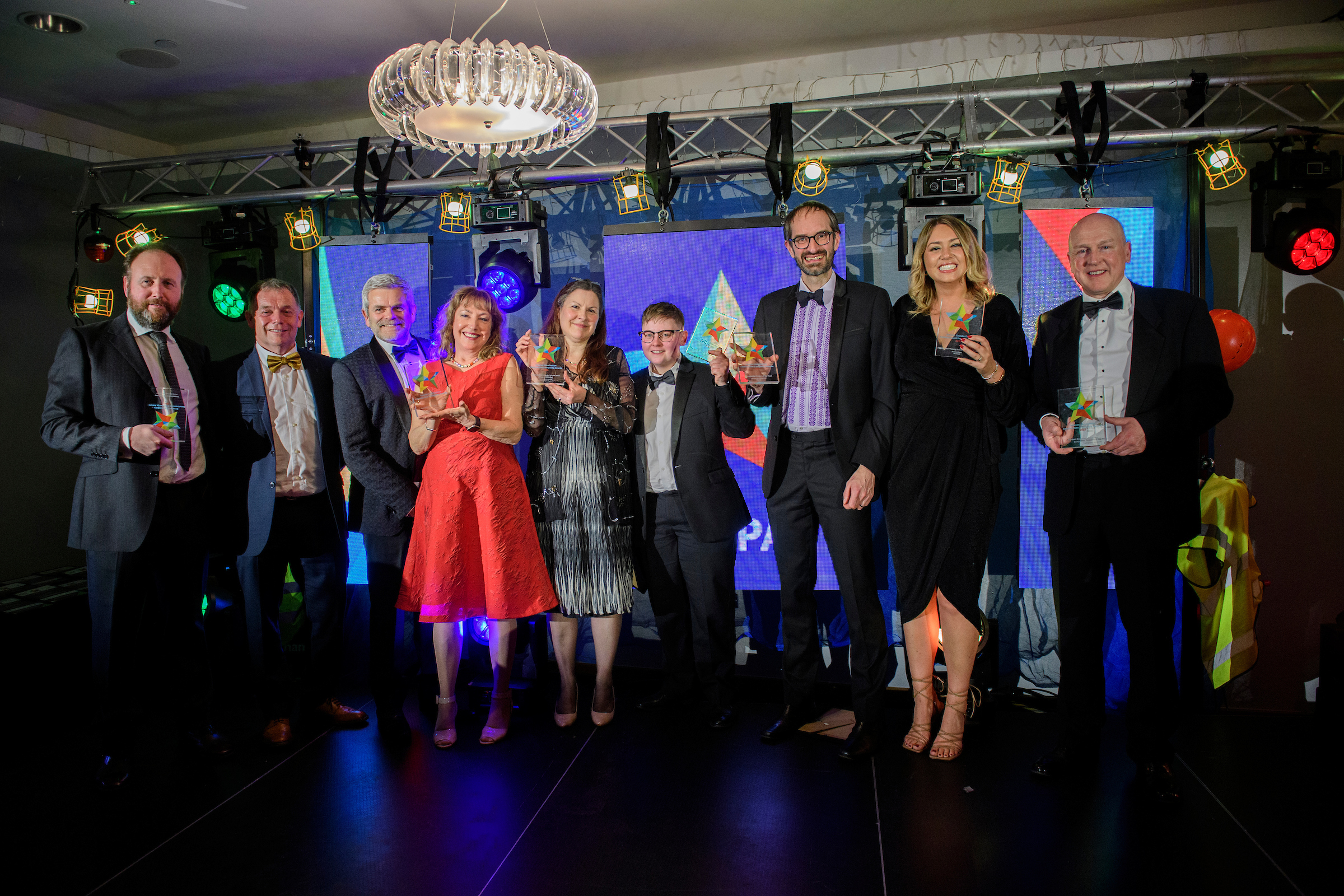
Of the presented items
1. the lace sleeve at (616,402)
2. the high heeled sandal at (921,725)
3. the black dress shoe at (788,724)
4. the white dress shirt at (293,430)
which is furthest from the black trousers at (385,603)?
the high heeled sandal at (921,725)

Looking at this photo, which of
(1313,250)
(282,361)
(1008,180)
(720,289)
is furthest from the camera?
(720,289)

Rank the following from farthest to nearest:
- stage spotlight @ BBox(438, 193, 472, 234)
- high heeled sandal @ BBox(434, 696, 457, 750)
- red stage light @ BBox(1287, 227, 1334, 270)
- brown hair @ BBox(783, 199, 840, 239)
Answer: stage spotlight @ BBox(438, 193, 472, 234), red stage light @ BBox(1287, 227, 1334, 270), high heeled sandal @ BBox(434, 696, 457, 750), brown hair @ BBox(783, 199, 840, 239)

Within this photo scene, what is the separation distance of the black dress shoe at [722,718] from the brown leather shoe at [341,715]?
158cm

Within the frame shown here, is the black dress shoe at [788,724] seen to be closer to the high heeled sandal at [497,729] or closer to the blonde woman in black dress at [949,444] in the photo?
the blonde woman in black dress at [949,444]

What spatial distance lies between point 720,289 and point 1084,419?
210 centimetres

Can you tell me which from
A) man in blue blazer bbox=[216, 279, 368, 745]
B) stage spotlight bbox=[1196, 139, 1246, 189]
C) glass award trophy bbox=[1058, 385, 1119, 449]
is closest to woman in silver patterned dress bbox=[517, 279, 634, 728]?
man in blue blazer bbox=[216, 279, 368, 745]

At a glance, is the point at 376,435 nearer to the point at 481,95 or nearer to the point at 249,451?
the point at 249,451

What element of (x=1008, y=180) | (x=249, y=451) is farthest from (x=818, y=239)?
(x=249, y=451)

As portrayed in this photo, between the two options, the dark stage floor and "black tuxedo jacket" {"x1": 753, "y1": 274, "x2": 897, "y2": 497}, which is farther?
"black tuxedo jacket" {"x1": 753, "y1": 274, "x2": 897, "y2": 497}

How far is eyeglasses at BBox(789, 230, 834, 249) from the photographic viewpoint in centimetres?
302

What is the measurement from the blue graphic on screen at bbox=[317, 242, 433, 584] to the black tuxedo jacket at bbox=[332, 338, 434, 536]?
121 centimetres

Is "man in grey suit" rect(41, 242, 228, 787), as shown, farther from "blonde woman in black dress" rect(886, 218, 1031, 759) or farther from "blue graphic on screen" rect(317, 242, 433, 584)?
"blonde woman in black dress" rect(886, 218, 1031, 759)

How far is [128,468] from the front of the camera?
9.73 ft

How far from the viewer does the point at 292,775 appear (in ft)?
9.99
